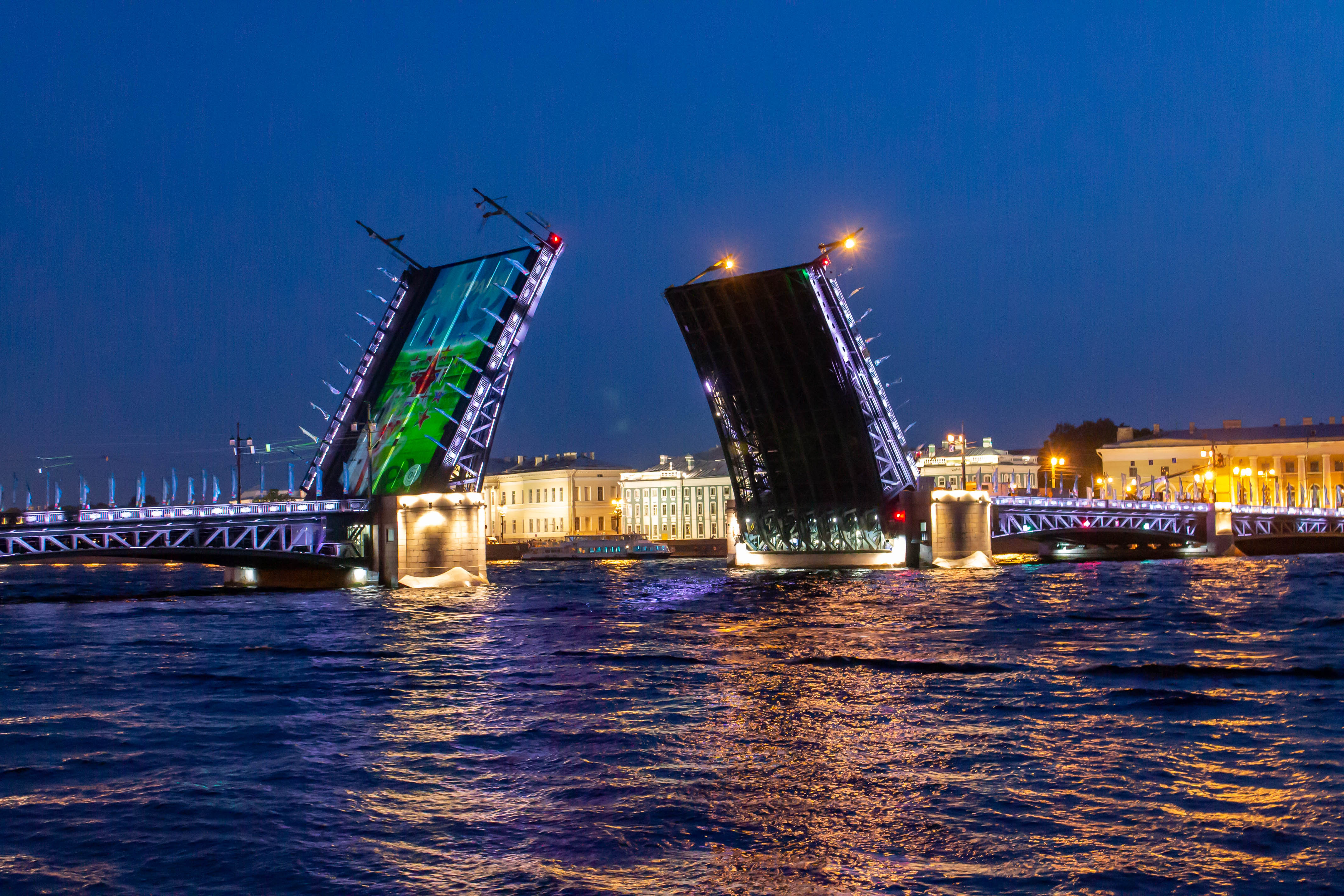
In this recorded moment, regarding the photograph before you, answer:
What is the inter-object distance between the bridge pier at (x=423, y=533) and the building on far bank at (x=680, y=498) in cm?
6150

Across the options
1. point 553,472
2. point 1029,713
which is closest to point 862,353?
point 1029,713

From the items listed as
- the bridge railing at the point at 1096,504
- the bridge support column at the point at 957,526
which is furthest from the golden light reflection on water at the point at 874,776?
the bridge railing at the point at 1096,504

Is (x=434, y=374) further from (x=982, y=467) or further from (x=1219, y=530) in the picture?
(x=982, y=467)

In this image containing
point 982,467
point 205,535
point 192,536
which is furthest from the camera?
point 982,467

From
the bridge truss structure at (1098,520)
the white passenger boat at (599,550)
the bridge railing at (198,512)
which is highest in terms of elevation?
the bridge railing at (198,512)

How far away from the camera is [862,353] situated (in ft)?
143

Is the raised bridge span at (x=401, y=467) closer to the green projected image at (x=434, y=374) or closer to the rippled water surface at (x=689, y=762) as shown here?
the green projected image at (x=434, y=374)

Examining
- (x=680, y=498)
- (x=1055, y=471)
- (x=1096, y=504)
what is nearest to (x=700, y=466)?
(x=680, y=498)

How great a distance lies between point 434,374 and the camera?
45594 millimetres

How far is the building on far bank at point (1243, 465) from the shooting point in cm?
9412

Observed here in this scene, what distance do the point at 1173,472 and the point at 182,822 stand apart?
100.0m

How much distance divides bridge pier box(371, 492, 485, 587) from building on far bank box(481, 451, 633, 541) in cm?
6927

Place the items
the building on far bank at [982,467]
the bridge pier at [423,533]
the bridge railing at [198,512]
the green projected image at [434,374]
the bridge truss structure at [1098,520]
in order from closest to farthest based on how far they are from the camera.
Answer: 1. the bridge railing at [198,512]
2. the green projected image at [434,374]
3. the bridge pier at [423,533]
4. the bridge truss structure at [1098,520]
5. the building on far bank at [982,467]

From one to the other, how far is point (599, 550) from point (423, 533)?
5042cm
